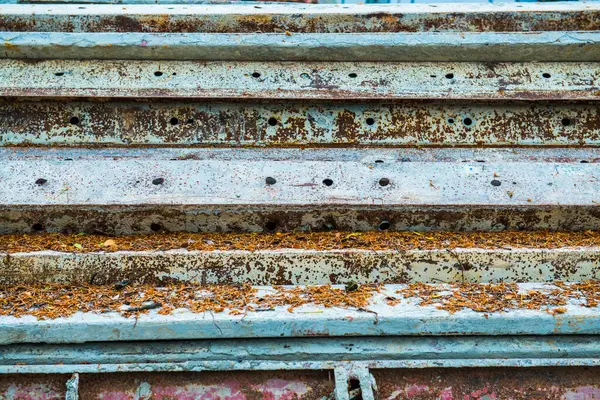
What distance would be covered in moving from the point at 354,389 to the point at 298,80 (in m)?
1.85

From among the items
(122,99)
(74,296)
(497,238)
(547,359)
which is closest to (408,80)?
(497,238)

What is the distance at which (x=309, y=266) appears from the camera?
2.62 metres

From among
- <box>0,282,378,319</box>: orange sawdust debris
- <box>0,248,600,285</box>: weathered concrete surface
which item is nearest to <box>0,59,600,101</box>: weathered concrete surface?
<box>0,248,600,285</box>: weathered concrete surface

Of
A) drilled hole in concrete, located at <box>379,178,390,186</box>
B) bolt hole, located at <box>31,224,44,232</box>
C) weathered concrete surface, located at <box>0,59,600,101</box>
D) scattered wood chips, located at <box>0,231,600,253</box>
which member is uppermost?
weathered concrete surface, located at <box>0,59,600,101</box>

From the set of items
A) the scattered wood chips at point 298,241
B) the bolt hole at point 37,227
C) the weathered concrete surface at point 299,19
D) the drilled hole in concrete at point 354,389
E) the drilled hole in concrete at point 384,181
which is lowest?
the drilled hole in concrete at point 354,389

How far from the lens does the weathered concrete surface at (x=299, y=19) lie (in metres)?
3.71

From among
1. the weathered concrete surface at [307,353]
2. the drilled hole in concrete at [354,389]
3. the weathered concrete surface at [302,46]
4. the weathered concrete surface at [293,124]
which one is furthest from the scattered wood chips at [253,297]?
the weathered concrete surface at [302,46]

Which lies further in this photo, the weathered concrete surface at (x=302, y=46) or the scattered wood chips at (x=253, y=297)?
the weathered concrete surface at (x=302, y=46)

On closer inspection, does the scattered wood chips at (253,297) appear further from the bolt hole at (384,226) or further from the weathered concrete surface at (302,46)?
the weathered concrete surface at (302,46)

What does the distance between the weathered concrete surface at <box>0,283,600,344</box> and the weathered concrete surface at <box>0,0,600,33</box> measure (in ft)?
6.83

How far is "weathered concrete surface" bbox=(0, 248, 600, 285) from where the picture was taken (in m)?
2.55

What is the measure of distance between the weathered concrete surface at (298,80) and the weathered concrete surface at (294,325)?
144cm

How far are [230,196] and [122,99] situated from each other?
0.94 metres

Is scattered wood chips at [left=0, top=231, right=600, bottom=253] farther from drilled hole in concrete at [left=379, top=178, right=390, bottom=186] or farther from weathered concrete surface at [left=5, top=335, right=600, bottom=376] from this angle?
weathered concrete surface at [left=5, top=335, right=600, bottom=376]
